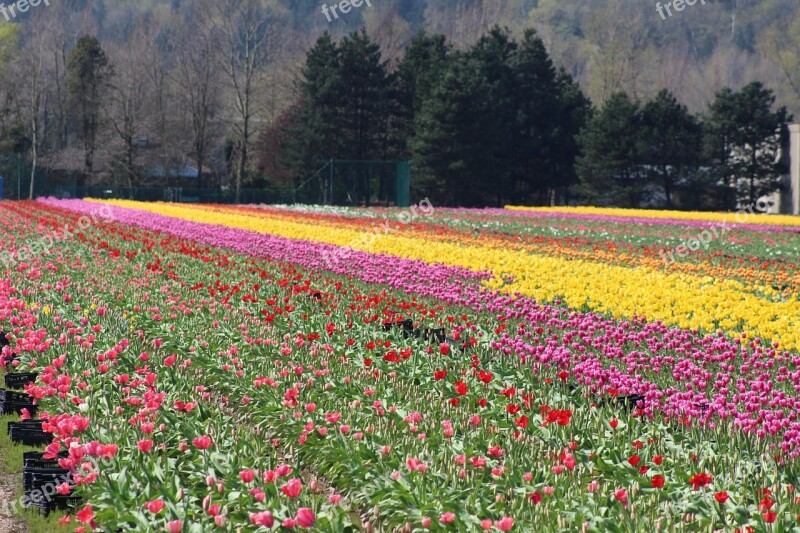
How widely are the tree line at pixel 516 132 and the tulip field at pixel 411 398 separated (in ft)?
126

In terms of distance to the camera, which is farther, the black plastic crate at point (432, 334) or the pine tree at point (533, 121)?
the pine tree at point (533, 121)

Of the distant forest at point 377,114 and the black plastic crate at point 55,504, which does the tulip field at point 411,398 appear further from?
the distant forest at point 377,114

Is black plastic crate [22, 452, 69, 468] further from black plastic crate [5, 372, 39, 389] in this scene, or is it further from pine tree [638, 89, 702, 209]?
pine tree [638, 89, 702, 209]

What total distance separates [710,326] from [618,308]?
4.13ft

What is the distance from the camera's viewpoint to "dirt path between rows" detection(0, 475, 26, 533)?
5039 millimetres

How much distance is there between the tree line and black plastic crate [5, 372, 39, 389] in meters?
43.5

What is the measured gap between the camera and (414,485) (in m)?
4.68

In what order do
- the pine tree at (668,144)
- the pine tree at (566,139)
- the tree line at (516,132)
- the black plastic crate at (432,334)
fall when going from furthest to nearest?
the pine tree at (566,139)
the pine tree at (668,144)
the tree line at (516,132)
the black plastic crate at (432,334)

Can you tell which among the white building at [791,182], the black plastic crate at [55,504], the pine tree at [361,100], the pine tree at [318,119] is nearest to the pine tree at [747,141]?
the white building at [791,182]

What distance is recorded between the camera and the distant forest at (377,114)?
166 feet

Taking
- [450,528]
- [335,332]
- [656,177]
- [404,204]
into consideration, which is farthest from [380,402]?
[656,177]

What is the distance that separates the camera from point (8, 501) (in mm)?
5426

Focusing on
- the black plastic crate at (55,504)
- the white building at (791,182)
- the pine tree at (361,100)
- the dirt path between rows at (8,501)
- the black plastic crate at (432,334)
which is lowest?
the dirt path between rows at (8,501)

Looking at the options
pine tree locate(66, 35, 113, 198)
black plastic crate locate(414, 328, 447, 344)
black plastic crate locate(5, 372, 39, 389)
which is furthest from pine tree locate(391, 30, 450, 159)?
black plastic crate locate(5, 372, 39, 389)
